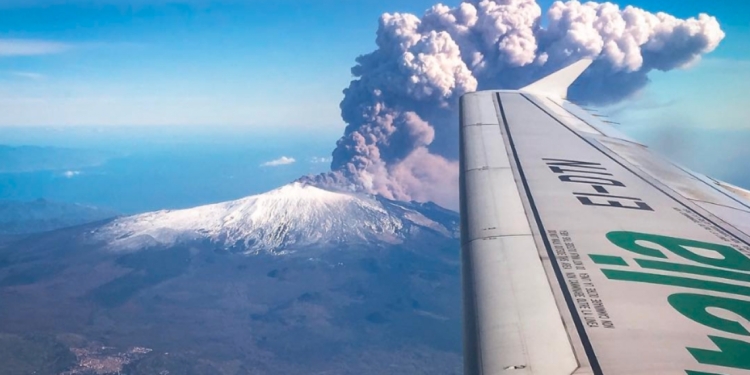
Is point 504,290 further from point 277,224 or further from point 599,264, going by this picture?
point 277,224

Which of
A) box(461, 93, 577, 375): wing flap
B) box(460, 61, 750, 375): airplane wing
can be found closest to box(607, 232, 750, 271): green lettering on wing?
box(460, 61, 750, 375): airplane wing

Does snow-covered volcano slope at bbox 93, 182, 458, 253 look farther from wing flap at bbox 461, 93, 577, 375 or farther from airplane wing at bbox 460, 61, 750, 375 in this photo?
wing flap at bbox 461, 93, 577, 375

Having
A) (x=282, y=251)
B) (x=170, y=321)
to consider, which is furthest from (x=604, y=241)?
(x=282, y=251)

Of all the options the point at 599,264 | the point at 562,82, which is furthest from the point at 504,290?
the point at 562,82

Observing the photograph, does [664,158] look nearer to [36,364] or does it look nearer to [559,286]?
[559,286]

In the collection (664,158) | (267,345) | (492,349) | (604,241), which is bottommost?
(267,345)
